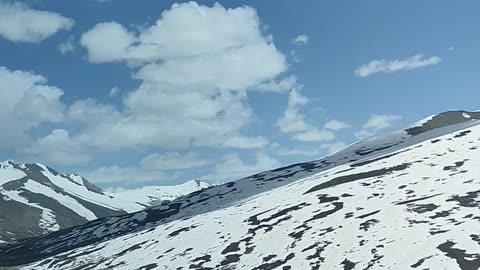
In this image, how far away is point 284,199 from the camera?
10288 cm

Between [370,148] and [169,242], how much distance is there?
87.7m

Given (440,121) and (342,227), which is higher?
(440,121)

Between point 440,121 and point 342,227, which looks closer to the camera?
point 342,227

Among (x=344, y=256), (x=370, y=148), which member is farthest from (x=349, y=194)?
(x=370, y=148)

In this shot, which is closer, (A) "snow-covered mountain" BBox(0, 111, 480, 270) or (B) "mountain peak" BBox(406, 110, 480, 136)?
(A) "snow-covered mountain" BBox(0, 111, 480, 270)

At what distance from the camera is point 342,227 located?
230ft

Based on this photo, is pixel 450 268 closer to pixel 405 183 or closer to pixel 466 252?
pixel 466 252

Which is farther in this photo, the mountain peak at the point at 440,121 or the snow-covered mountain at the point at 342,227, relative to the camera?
the mountain peak at the point at 440,121

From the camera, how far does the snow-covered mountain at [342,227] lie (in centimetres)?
5497

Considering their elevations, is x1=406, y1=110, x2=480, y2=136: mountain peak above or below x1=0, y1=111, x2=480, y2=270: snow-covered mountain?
above

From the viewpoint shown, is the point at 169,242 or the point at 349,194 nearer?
the point at 349,194

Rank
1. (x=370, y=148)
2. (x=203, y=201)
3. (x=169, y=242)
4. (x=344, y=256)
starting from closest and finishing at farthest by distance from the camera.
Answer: (x=344, y=256) < (x=169, y=242) < (x=203, y=201) < (x=370, y=148)

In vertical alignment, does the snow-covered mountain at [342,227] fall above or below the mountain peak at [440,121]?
below

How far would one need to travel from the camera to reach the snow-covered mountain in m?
55.0
